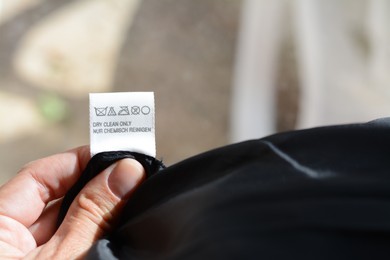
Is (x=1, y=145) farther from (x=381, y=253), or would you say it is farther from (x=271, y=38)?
(x=381, y=253)

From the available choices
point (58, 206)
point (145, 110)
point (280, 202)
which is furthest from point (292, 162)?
point (58, 206)

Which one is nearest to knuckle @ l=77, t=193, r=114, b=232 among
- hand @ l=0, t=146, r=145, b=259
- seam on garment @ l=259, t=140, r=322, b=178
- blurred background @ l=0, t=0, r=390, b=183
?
hand @ l=0, t=146, r=145, b=259

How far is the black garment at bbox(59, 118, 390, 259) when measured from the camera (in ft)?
1.26

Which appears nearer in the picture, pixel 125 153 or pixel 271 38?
pixel 125 153

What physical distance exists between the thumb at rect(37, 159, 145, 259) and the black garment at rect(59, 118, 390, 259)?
4 cm

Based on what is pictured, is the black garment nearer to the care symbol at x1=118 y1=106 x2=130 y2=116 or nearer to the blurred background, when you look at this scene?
the care symbol at x1=118 y1=106 x2=130 y2=116

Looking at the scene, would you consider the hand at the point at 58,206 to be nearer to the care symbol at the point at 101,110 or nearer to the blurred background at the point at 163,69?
the care symbol at the point at 101,110

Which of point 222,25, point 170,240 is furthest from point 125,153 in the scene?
point 222,25

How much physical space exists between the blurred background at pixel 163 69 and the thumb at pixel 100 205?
2.24 feet

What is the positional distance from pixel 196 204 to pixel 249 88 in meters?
0.94

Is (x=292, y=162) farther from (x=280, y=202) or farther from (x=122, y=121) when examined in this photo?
(x=122, y=121)

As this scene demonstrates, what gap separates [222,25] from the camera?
1.49 m

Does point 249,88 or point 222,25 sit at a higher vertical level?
point 222,25

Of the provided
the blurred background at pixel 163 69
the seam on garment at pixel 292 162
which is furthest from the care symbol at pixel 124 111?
the blurred background at pixel 163 69
